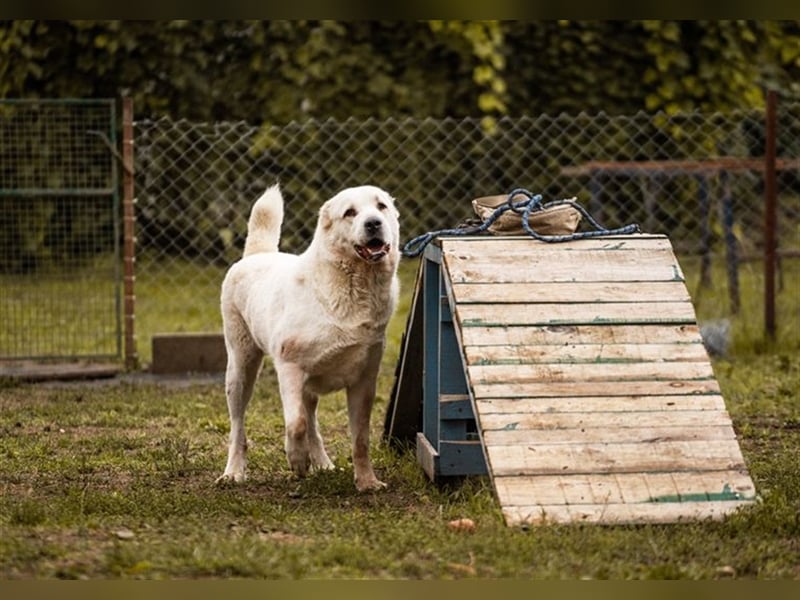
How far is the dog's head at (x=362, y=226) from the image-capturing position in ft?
18.4

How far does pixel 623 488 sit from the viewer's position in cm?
503

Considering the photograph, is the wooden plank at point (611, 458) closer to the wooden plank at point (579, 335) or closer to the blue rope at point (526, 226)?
the wooden plank at point (579, 335)

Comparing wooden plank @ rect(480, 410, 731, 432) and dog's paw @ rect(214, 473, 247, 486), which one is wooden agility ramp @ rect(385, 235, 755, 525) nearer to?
wooden plank @ rect(480, 410, 731, 432)

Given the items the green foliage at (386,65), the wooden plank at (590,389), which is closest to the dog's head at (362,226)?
the wooden plank at (590,389)

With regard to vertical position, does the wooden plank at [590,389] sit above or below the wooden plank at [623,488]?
above

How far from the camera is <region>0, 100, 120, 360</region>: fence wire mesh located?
10156mm

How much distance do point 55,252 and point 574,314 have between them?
7092 millimetres

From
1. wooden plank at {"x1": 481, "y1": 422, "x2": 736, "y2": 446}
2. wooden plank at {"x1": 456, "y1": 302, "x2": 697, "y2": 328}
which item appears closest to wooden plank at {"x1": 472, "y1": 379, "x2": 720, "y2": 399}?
wooden plank at {"x1": 481, "y1": 422, "x2": 736, "y2": 446}

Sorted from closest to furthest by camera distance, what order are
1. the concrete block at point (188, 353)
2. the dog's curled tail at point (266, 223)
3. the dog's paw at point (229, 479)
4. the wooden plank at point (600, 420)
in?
Answer: the wooden plank at point (600, 420), the dog's paw at point (229, 479), the dog's curled tail at point (266, 223), the concrete block at point (188, 353)

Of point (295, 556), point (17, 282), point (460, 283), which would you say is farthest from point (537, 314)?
point (17, 282)

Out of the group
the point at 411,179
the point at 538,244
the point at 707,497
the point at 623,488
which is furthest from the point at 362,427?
the point at 411,179

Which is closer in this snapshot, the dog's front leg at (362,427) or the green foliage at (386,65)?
the dog's front leg at (362,427)

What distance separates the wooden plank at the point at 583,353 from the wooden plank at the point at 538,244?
50 cm

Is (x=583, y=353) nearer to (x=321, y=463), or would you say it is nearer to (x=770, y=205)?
(x=321, y=463)
